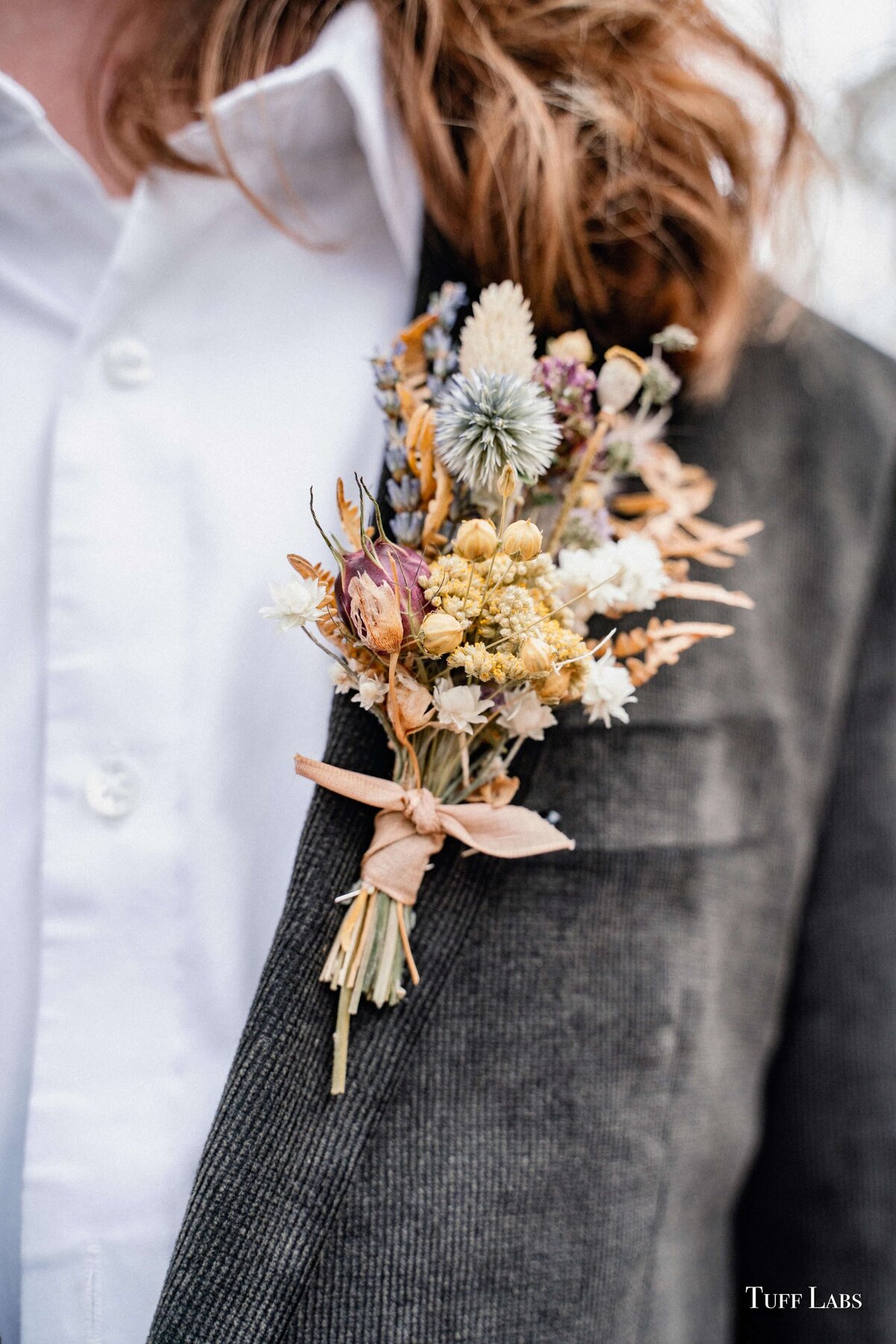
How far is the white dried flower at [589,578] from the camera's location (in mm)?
572

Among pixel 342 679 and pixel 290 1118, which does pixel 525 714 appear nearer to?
pixel 342 679

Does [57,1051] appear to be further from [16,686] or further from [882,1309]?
[882,1309]

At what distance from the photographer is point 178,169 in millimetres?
752

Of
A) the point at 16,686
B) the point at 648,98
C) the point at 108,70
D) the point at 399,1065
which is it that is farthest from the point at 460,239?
the point at 399,1065

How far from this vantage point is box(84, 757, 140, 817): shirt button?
0.66 metres

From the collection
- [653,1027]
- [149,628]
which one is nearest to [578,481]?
[149,628]

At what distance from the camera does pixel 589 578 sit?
57 centimetres

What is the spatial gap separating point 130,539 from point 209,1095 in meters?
0.45

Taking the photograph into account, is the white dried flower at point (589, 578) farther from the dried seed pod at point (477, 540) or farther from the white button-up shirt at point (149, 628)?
the white button-up shirt at point (149, 628)

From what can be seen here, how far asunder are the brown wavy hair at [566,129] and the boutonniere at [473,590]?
0.52ft

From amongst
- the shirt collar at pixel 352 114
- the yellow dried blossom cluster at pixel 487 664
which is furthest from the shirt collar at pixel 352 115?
the yellow dried blossom cluster at pixel 487 664

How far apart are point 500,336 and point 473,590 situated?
191mm

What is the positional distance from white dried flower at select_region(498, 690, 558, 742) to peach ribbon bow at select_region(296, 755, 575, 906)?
64 mm

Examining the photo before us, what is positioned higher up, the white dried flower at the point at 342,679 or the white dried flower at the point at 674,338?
the white dried flower at the point at 674,338
